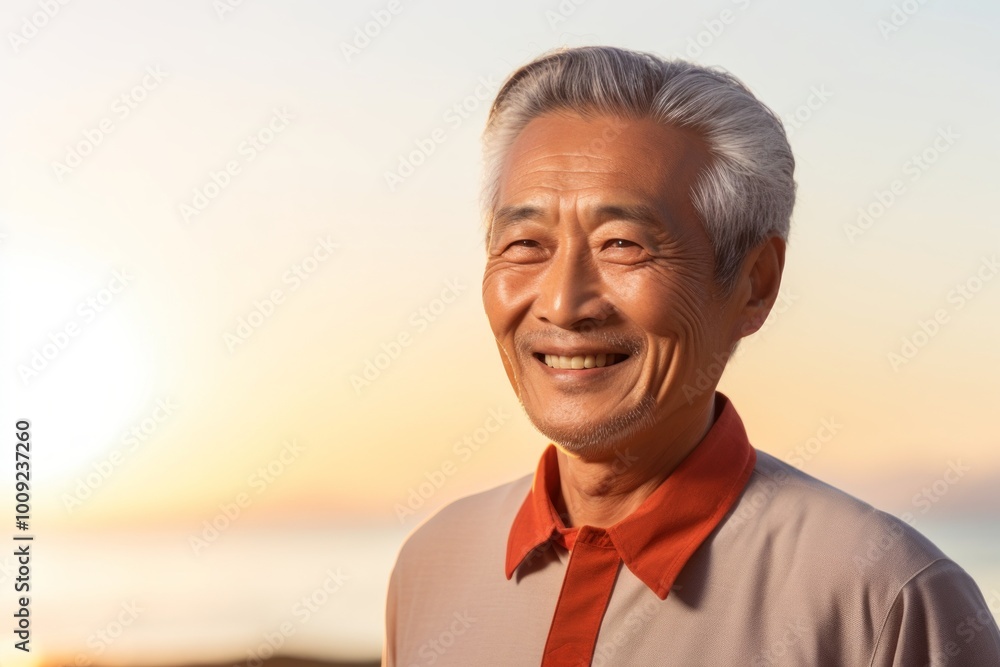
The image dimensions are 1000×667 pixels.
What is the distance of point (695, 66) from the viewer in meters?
1.77

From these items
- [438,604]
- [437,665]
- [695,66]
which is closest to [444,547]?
[438,604]

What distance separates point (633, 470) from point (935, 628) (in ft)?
1.78

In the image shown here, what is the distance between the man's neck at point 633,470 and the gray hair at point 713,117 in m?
0.27

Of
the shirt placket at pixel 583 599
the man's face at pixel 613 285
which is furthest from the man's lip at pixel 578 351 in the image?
the shirt placket at pixel 583 599

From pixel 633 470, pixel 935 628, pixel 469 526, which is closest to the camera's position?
pixel 935 628

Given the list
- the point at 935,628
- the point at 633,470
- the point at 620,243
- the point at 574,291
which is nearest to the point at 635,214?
the point at 620,243

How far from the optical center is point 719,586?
167 centimetres

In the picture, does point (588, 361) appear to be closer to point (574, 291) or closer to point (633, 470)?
point (574, 291)

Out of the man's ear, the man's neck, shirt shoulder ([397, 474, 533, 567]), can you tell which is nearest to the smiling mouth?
the man's neck

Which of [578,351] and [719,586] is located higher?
[578,351]

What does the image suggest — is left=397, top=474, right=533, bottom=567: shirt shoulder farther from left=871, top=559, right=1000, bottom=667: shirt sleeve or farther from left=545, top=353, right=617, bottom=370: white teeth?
left=871, top=559, right=1000, bottom=667: shirt sleeve

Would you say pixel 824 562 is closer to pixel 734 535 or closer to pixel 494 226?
pixel 734 535

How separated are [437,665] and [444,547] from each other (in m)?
0.28

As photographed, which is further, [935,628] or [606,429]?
[606,429]
